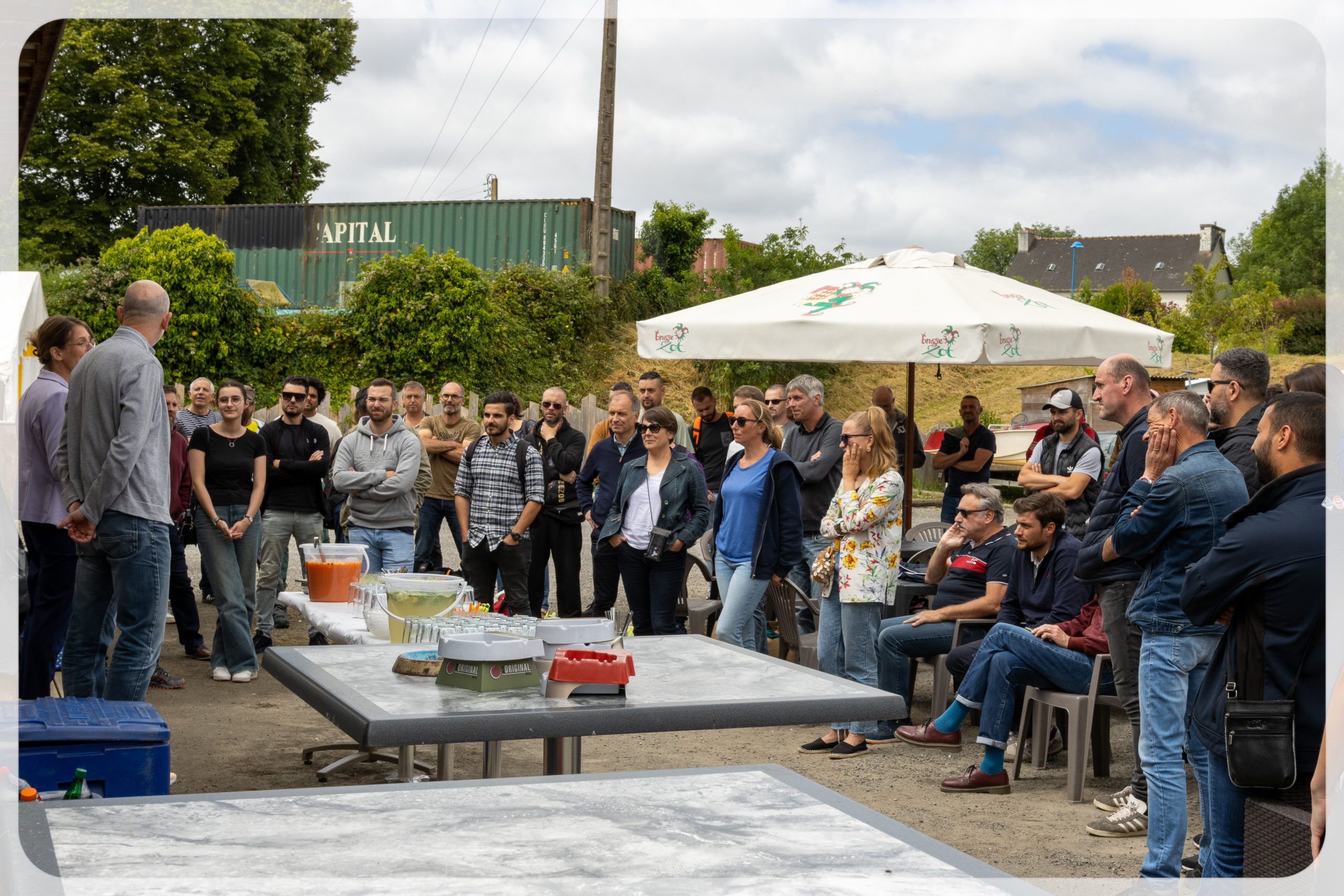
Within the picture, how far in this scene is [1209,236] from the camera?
3002 inches

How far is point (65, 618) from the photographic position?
5762 millimetres

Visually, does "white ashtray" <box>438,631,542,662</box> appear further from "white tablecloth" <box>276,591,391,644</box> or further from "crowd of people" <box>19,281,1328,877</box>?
"crowd of people" <box>19,281,1328,877</box>

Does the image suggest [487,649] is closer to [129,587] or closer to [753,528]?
[129,587]

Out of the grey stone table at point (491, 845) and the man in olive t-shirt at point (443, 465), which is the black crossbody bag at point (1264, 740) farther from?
the man in olive t-shirt at point (443, 465)

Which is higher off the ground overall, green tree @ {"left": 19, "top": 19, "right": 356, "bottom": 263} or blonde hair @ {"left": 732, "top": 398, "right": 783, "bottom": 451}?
green tree @ {"left": 19, "top": 19, "right": 356, "bottom": 263}

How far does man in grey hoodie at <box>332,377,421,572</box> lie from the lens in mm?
7699

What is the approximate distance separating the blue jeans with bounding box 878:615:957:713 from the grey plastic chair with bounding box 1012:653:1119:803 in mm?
558

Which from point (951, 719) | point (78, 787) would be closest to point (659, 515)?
point (951, 719)

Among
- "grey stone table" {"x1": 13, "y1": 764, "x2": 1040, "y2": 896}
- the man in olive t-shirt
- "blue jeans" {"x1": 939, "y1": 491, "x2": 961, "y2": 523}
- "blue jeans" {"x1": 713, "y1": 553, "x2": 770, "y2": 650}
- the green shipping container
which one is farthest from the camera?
the green shipping container

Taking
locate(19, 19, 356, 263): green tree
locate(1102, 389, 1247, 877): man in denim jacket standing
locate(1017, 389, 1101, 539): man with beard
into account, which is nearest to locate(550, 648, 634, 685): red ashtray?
locate(1102, 389, 1247, 877): man in denim jacket standing

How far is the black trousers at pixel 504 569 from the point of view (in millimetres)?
7875

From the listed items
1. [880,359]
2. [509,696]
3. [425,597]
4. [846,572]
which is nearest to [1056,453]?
[880,359]

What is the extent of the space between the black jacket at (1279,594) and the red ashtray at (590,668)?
5.76 ft

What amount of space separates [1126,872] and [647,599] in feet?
11.5
